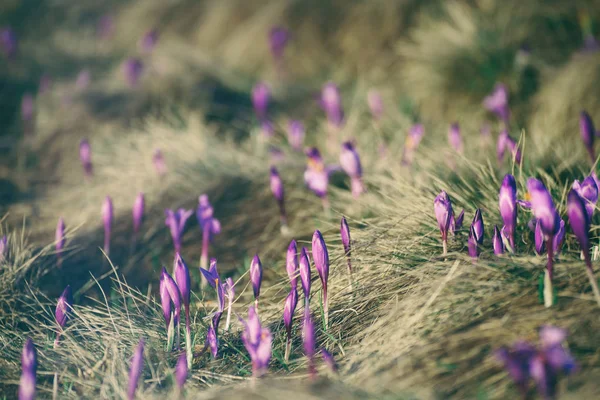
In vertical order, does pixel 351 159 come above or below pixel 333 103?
below

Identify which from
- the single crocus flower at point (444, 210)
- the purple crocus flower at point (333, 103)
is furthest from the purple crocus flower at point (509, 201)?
the purple crocus flower at point (333, 103)

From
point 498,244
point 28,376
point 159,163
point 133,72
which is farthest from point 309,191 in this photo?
point 133,72

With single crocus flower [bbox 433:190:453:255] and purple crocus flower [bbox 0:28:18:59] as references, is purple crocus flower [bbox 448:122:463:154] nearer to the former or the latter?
single crocus flower [bbox 433:190:453:255]

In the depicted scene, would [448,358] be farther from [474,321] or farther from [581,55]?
[581,55]

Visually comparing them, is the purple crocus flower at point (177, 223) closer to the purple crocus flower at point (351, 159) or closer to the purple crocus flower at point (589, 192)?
the purple crocus flower at point (351, 159)

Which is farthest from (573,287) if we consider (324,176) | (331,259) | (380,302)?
(324,176)

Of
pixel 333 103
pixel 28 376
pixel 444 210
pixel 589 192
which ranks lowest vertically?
pixel 28 376

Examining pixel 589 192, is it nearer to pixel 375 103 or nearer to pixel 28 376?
pixel 28 376

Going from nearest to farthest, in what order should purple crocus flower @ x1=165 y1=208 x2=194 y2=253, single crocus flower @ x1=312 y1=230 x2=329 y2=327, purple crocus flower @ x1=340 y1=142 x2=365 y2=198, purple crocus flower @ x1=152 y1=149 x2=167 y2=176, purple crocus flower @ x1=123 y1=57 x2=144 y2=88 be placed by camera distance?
single crocus flower @ x1=312 y1=230 x2=329 y2=327 → purple crocus flower @ x1=165 y1=208 x2=194 y2=253 → purple crocus flower @ x1=340 y1=142 x2=365 y2=198 → purple crocus flower @ x1=152 y1=149 x2=167 y2=176 → purple crocus flower @ x1=123 y1=57 x2=144 y2=88

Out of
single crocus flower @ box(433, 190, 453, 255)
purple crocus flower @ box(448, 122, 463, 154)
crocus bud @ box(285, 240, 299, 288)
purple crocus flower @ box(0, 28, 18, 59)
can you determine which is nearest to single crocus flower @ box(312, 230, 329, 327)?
crocus bud @ box(285, 240, 299, 288)
